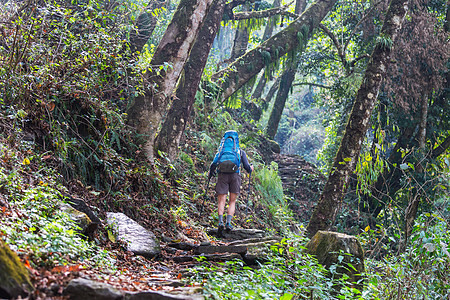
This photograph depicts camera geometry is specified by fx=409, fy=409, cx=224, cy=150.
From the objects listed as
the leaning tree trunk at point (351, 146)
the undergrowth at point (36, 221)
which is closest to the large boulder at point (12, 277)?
the undergrowth at point (36, 221)

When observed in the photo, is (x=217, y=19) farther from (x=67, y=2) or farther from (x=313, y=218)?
(x=313, y=218)

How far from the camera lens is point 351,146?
318 inches

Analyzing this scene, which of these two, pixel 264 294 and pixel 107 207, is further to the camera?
pixel 107 207

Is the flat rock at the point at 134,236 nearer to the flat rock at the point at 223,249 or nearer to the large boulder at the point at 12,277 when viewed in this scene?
the flat rock at the point at 223,249

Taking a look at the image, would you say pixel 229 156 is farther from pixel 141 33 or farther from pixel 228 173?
pixel 141 33

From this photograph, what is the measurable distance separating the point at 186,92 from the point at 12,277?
7340 millimetres

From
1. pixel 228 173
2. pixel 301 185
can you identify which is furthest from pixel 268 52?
pixel 228 173

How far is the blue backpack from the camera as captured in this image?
7816mm

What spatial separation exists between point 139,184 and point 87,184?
1108 mm

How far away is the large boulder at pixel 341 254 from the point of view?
215 inches

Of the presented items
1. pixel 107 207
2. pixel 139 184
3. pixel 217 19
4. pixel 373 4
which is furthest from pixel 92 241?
pixel 373 4

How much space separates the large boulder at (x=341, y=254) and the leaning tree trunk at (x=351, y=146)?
2275 mm

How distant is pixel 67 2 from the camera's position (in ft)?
31.4

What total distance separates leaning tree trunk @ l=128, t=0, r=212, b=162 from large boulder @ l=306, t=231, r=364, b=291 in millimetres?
3601
